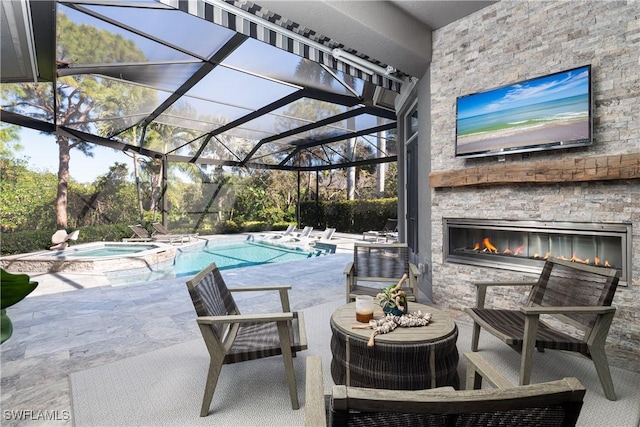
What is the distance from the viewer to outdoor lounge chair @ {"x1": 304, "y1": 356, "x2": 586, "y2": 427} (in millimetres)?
803

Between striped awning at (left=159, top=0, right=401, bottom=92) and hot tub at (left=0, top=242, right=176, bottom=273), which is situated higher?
striped awning at (left=159, top=0, right=401, bottom=92)

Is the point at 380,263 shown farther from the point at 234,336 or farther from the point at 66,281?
the point at 66,281

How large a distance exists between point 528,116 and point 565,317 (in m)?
2.00

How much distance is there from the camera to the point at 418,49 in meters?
4.21

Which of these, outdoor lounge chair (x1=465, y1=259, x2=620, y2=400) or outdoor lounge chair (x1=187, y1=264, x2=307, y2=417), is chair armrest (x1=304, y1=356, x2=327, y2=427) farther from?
outdoor lounge chair (x1=465, y1=259, x2=620, y2=400)

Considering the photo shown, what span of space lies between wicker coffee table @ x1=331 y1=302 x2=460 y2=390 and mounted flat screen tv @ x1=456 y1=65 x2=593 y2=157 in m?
2.31

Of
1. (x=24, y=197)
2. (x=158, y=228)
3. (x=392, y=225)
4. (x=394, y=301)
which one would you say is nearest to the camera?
(x=394, y=301)

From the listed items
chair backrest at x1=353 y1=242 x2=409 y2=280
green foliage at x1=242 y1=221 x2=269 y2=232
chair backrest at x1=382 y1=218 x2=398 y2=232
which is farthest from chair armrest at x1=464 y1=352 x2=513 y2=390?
green foliage at x1=242 y1=221 x2=269 y2=232

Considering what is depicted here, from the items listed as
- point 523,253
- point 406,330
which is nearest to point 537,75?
point 523,253

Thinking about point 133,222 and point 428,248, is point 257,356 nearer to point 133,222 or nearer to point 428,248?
point 428,248

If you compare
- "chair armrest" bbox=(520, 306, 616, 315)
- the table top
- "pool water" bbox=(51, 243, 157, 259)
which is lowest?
"pool water" bbox=(51, 243, 157, 259)

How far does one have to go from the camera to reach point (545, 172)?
332cm

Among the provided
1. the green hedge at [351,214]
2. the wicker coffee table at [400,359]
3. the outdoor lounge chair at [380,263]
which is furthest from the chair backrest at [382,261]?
the green hedge at [351,214]

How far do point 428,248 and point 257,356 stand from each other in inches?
125
